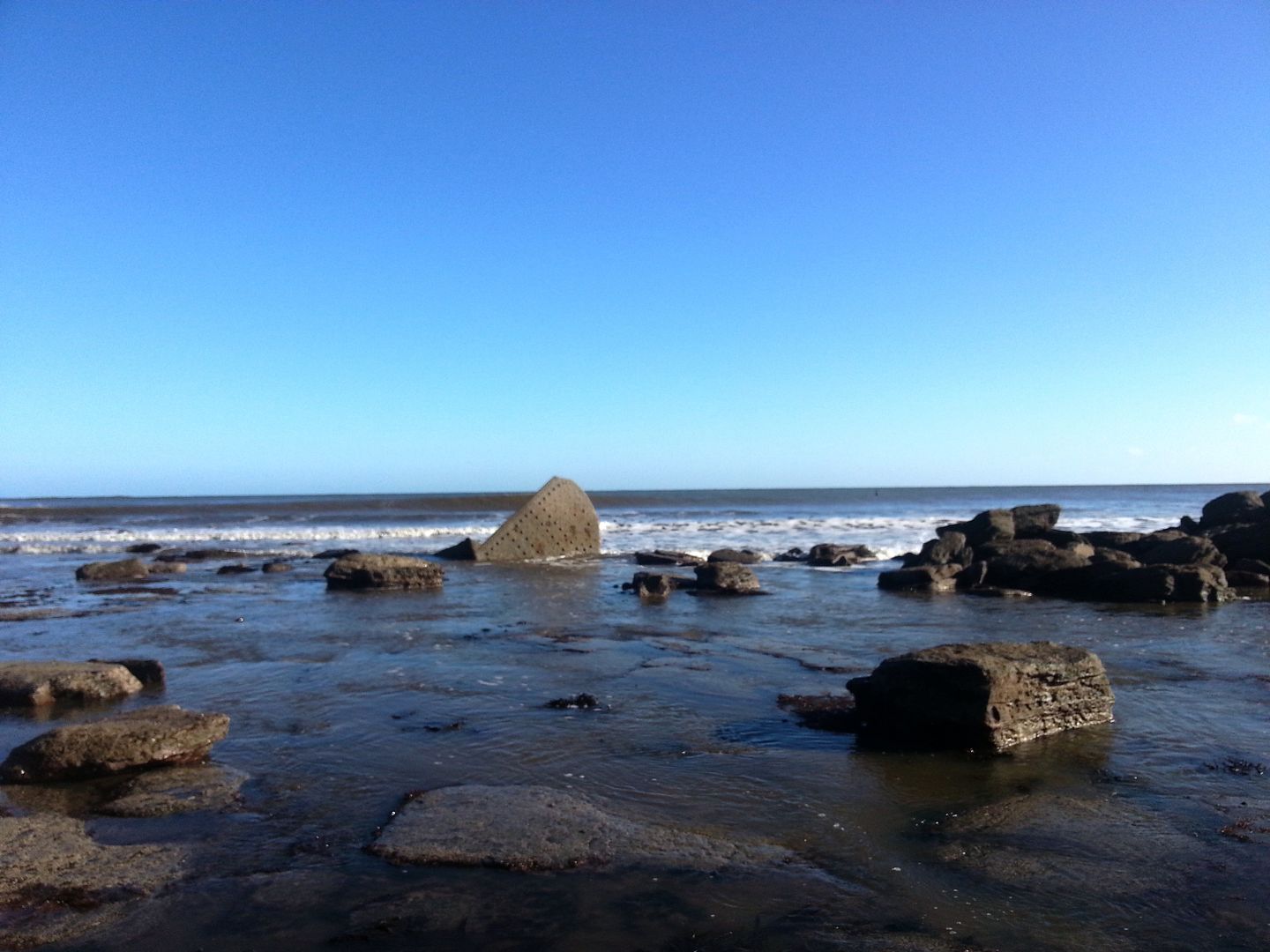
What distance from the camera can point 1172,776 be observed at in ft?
15.6

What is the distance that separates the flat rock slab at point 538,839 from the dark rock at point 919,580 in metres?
10.1

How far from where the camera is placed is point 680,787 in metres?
4.61

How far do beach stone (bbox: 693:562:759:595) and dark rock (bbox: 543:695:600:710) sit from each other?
21.5ft

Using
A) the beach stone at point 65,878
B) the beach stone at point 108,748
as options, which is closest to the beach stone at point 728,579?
the beach stone at point 108,748

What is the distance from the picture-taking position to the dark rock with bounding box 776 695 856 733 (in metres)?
5.78

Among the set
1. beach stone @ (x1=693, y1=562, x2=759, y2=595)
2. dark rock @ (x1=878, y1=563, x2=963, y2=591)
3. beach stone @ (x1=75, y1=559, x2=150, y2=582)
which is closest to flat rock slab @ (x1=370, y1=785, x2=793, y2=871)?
beach stone @ (x1=693, y1=562, x2=759, y2=595)

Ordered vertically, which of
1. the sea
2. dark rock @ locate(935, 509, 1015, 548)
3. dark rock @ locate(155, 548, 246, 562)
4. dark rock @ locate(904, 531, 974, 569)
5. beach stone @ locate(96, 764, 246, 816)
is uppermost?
dark rock @ locate(935, 509, 1015, 548)

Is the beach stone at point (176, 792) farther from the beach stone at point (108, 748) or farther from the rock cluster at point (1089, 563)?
the rock cluster at point (1089, 563)

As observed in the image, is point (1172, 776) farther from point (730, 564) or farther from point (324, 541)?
point (324, 541)

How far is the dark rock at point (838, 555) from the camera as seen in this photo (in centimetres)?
1773

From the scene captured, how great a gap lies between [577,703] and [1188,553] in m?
11.3

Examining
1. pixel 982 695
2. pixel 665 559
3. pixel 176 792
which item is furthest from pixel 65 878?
pixel 665 559

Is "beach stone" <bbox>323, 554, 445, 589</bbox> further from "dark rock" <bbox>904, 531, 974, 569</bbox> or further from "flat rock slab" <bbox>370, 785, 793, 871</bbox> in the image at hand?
"flat rock slab" <bbox>370, 785, 793, 871</bbox>

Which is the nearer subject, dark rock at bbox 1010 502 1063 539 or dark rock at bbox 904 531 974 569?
dark rock at bbox 904 531 974 569
